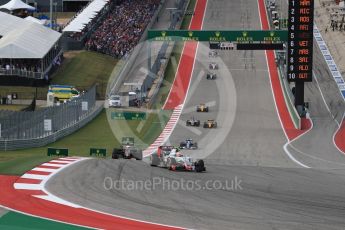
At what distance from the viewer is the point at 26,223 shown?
59.2 feet

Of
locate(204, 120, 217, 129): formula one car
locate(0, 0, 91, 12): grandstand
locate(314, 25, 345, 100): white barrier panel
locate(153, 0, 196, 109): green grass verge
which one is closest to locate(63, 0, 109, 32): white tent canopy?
locate(0, 0, 91, 12): grandstand

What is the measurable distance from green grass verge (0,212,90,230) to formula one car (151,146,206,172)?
46.2ft

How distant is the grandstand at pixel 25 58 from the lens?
2810 inches

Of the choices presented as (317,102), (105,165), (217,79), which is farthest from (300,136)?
(105,165)

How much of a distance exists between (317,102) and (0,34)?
104 ft

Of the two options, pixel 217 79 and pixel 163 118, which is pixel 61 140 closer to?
pixel 163 118

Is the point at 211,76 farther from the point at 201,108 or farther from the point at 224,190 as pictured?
the point at 224,190

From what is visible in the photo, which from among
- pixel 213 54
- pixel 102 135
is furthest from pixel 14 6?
pixel 102 135

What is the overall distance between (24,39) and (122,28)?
79.2 ft

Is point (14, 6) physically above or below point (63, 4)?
below

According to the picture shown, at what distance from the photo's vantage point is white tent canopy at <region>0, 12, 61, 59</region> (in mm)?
71312

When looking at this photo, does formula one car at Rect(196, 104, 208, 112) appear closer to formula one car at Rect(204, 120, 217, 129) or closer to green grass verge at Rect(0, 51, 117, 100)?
formula one car at Rect(204, 120, 217, 129)

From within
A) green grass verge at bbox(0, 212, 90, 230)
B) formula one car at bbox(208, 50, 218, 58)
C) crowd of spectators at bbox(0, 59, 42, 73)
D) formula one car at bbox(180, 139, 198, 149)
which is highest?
formula one car at bbox(208, 50, 218, 58)

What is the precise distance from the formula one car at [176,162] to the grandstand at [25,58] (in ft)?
130
